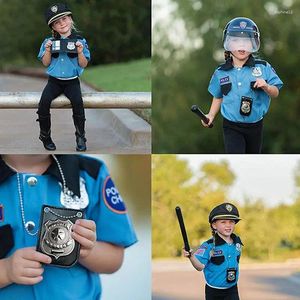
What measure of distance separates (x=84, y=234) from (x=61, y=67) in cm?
51

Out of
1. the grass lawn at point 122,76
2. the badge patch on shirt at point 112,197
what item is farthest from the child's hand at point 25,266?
the grass lawn at point 122,76

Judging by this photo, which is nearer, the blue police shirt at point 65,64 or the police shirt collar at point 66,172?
the police shirt collar at point 66,172

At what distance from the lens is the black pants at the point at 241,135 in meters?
2.40

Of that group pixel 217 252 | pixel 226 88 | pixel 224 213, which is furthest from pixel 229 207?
pixel 226 88

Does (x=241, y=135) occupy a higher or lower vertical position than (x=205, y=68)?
higher

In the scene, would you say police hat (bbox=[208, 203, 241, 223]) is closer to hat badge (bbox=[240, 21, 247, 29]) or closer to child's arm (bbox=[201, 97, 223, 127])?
child's arm (bbox=[201, 97, 223, 127])

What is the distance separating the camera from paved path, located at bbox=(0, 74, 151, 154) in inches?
95.9

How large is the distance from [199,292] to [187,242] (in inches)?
10.0

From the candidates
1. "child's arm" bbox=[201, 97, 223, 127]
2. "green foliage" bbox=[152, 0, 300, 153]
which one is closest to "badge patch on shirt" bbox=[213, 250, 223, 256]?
"child's arm" bbox=[201, 97, 223, 127]

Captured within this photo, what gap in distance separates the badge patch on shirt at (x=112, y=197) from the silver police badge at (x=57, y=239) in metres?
0.12

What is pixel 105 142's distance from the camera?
2537 mm

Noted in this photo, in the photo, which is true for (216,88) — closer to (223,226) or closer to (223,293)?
(223,226)

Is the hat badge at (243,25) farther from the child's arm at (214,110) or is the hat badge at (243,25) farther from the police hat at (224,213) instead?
the police hat at (224,213)

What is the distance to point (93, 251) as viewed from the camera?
2.25 metres
